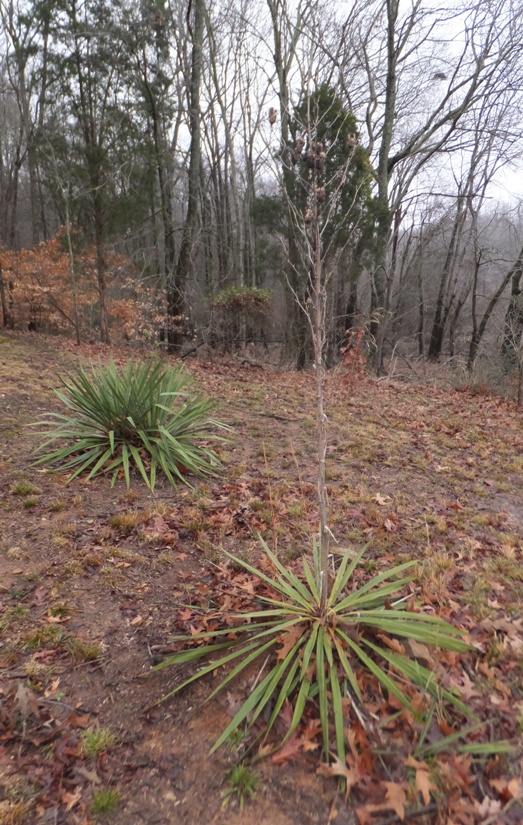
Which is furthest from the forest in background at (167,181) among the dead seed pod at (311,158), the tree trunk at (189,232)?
the dead seed pod at (311,158)

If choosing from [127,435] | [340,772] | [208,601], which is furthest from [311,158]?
[127,435]

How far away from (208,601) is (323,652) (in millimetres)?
845

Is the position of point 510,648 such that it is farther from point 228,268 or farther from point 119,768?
point 228,268

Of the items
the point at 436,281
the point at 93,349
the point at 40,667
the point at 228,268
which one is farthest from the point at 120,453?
the point at 436,281

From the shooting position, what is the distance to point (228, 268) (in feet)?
55.5

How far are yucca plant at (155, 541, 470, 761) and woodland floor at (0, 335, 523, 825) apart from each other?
10 centimetres

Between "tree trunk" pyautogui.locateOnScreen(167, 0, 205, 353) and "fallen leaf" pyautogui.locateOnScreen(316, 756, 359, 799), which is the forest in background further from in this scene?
"fallen leaf" pyautogui.locateOnScreen(316, 756, 359, 799)


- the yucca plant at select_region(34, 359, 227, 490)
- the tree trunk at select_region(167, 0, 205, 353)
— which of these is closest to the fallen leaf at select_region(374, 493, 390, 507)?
the yucca plant at select_region(34, 359, 227, 490)

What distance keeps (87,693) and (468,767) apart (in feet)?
5.18

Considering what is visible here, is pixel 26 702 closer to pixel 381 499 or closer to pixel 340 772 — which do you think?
pixel 340 772

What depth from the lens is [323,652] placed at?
2033mm

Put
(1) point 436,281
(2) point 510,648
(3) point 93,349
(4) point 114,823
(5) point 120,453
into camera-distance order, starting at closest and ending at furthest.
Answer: (4) point 114,823 < (2) point 510,648 < (5) point 120,453 < (3) point 93,349 < (1) point 436,281

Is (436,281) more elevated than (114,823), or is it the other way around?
(436,281)

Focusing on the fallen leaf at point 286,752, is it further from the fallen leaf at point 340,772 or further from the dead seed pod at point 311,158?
the dead seed pod at point 311,158
